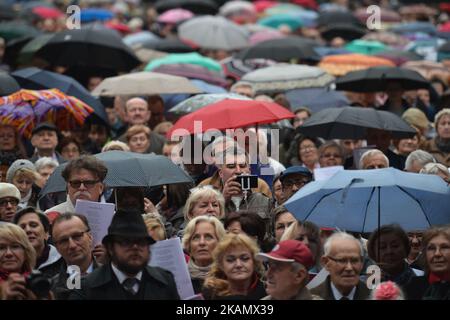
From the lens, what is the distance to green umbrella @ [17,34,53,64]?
69.1 feet

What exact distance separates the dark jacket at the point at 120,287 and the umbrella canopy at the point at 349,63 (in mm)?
12277

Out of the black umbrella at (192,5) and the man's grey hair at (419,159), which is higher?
the black umbrella at (192,5)

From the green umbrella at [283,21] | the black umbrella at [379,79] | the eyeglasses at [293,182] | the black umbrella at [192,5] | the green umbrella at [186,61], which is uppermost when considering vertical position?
the black umbrella at [192,5]

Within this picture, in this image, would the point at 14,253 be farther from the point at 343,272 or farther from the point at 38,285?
the point at 343,272

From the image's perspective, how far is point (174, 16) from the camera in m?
30.7

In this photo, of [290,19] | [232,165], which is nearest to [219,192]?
[232,165]

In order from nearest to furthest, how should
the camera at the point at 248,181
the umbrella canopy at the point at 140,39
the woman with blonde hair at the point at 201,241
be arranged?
the woman with blonde hair at the point at 201,241
the camera at the point at 248,181
the umbrella canopy at the point at 140,39

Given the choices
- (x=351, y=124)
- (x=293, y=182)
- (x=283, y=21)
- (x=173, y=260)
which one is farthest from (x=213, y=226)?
(x=283, y=21)

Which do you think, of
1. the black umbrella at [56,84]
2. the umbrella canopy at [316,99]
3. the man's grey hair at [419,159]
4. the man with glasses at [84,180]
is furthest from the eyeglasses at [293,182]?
the umbrella canopy at [316,99]

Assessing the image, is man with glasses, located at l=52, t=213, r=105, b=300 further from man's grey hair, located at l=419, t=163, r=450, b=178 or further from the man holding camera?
man's grey hair, located at l=419, t=163, r=450, b=178

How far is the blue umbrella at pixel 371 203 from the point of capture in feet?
38.4

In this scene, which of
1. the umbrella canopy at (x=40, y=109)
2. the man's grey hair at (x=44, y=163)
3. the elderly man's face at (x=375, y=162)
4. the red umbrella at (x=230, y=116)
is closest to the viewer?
the elderly man's face at (x=375, y=162)

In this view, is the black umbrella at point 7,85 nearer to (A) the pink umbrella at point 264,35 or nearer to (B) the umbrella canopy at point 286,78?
(B) the umbrella canopy at point 286,78

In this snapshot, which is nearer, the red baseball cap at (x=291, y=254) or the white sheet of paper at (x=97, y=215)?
the red baseball cap at (x=291, y=254)
